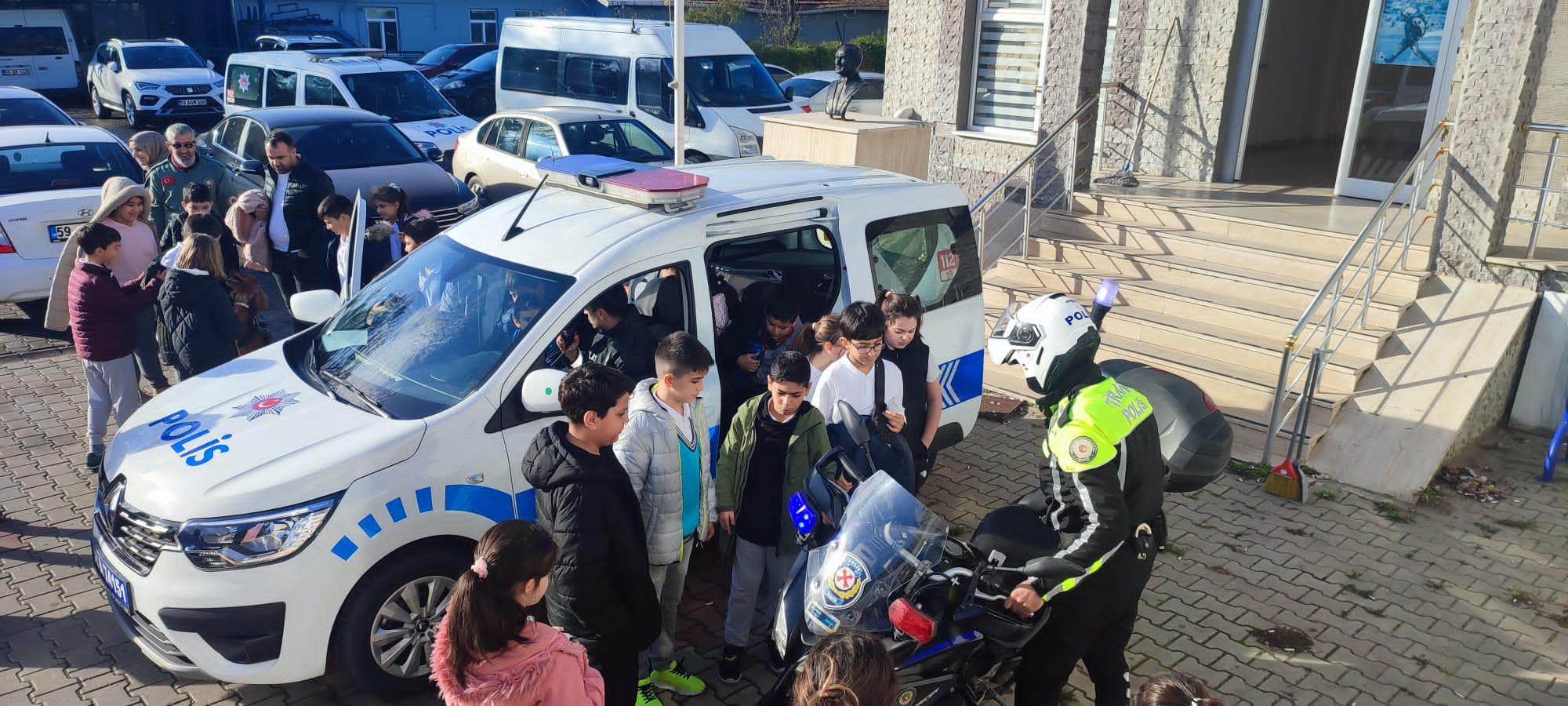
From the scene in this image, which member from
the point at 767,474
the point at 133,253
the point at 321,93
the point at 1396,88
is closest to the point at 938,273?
the point at 767,474

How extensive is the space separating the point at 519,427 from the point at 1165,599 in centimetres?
348

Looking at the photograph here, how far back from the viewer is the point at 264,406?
14.5 ft

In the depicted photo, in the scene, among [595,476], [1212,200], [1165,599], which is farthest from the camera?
[1212,200]

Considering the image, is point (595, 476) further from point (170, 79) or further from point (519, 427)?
point (170, 79)

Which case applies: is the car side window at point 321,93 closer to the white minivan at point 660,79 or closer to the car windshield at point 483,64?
the white minivan at point 660,79

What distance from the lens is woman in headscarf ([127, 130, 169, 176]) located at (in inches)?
369

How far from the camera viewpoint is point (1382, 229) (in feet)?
25.6

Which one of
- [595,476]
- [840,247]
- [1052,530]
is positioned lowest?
[1052,530]

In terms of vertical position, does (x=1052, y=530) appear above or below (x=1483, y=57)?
below

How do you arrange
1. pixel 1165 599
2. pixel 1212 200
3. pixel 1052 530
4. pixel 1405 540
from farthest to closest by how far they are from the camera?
1. pixel 1212 200
2. pixel 1405 540
3. pixel 1165 599
4. pixel 1052 530

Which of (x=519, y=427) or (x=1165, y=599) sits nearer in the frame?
(x=519, y=427)

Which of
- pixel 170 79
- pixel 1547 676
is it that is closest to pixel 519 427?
pixel 1547 676

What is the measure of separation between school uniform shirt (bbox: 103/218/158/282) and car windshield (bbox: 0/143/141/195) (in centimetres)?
280

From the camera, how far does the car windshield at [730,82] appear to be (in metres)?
14.0
